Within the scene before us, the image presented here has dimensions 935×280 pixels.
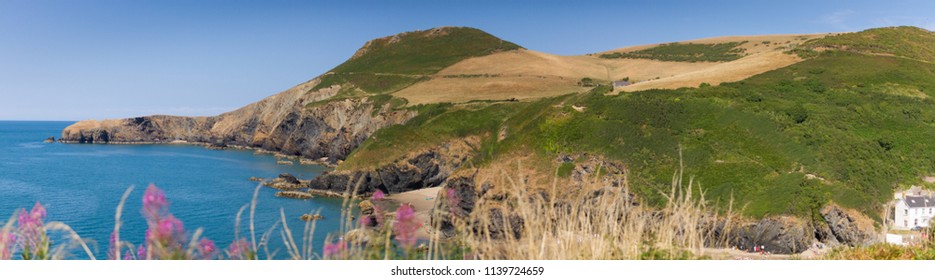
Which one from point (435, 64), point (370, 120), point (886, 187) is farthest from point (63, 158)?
point (886, 187)

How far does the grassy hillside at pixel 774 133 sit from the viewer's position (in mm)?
47406

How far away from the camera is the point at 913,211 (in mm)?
43656

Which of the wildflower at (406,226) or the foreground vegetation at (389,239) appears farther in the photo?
the wildflower at (406,226)

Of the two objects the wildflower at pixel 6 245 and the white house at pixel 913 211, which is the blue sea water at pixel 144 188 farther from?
the white house at pixel 913 211

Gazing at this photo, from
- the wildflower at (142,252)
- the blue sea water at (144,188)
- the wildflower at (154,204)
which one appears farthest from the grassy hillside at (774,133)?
the wildflower at (154,204)

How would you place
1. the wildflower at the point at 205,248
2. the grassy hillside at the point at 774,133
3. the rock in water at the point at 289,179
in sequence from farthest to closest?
the rock in water at the point at 289,179, the grassy hillside at the point at 774,133, the wildflower at the point at 205,248

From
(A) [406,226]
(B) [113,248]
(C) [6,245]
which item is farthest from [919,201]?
(C) [6,245]

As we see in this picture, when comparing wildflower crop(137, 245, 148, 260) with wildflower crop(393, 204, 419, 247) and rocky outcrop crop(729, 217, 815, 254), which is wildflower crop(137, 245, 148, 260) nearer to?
wildflower crop(393, 204, 419, 247)

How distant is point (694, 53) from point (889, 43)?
88685mm

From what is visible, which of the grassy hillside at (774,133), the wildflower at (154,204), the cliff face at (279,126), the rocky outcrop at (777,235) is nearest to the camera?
the wildflower at (154,204)

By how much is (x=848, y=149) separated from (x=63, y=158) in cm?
12736

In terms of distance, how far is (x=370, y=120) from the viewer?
125 metres

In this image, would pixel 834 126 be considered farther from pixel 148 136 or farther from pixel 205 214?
pixel 148 136

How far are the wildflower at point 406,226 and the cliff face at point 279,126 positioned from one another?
363ft
